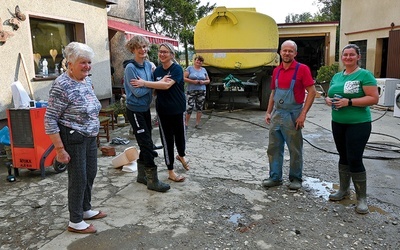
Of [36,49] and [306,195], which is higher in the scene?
[36,49]

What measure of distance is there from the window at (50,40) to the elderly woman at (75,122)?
3.93 meters

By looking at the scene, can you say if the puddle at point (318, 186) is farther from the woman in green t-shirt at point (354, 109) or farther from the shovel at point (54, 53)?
the shovel at point (54, 53)

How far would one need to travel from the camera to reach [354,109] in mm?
3035

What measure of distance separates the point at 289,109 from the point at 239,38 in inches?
194

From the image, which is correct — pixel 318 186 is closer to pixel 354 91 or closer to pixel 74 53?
pixel 354 91

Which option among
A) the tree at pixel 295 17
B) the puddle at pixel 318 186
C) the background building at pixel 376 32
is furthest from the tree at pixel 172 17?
the tree at pixel 295 17

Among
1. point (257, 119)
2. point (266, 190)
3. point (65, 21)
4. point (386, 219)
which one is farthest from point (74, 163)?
point (257, 119)

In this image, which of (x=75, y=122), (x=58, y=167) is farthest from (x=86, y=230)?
(x=58, y=167)

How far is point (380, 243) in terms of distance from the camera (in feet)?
8.57

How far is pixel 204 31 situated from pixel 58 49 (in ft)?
11.1

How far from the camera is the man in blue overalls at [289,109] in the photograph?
3400mm

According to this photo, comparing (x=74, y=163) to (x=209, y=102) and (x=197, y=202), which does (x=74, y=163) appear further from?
(x=209, y=102)

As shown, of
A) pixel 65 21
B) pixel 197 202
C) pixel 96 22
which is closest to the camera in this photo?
pixel 197 202

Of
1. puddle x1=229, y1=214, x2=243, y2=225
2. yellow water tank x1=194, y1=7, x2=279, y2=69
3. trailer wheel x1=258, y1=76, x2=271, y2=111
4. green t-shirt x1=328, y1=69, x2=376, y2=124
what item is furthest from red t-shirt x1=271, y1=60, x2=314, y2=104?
trailer wheel x1=258, y1=76, x2=271, y2=111
